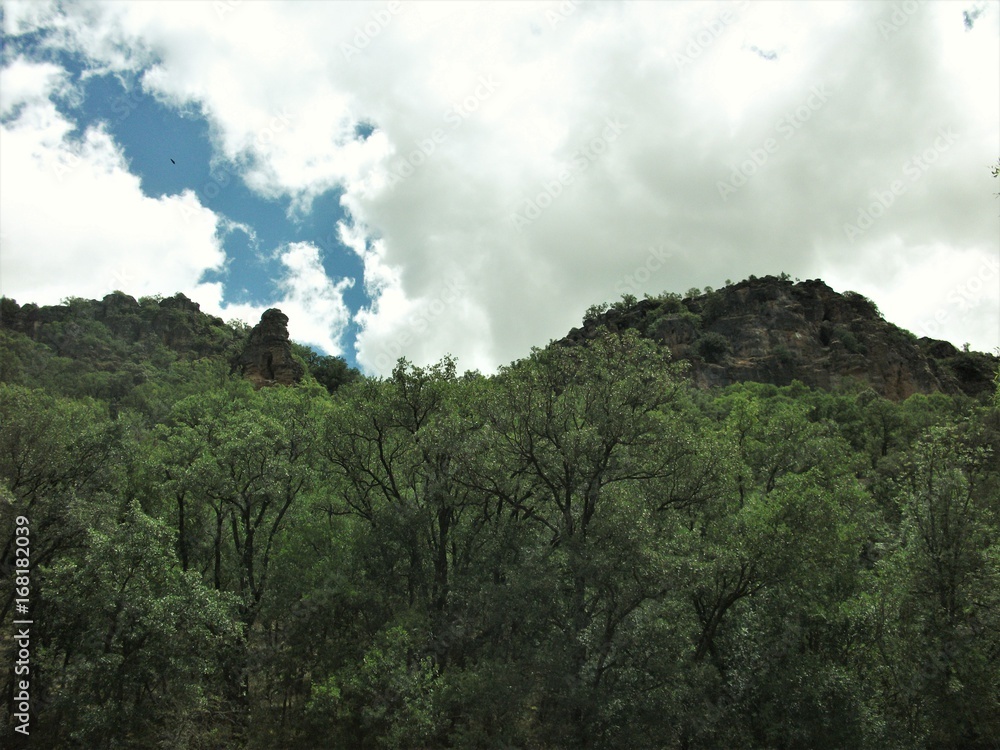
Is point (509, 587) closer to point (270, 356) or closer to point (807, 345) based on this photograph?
point (270, 356)

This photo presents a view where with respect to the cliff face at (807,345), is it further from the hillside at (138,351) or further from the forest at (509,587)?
the forest at (509,587)

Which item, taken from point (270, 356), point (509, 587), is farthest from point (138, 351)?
point (509, 587)

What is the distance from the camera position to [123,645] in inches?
709

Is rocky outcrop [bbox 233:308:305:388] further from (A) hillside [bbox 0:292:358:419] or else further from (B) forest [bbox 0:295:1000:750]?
(B) forest [bbox 0:295:1000:750]

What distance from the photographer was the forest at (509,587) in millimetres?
17609

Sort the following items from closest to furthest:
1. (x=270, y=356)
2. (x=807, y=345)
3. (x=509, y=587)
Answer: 1. (x=509, y=587)
2. (x=270, y=356)
3. (x=807, y=345)

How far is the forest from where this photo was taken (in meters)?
17.6

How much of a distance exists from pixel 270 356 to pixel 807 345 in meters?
70.8

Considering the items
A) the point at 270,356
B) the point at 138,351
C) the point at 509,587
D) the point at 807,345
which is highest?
the point at 138,351

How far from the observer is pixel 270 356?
7538cm

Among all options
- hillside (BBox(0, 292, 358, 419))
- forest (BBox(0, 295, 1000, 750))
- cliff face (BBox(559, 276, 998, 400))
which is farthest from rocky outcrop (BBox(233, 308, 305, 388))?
forest (BBox(0, 295, 1000, 750))

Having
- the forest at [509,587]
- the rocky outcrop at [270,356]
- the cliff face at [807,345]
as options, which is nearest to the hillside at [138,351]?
the rocky outcrop at [270,356]

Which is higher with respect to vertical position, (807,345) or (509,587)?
(807,345)

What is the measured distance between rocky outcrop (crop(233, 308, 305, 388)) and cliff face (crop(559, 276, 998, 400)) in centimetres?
3915
